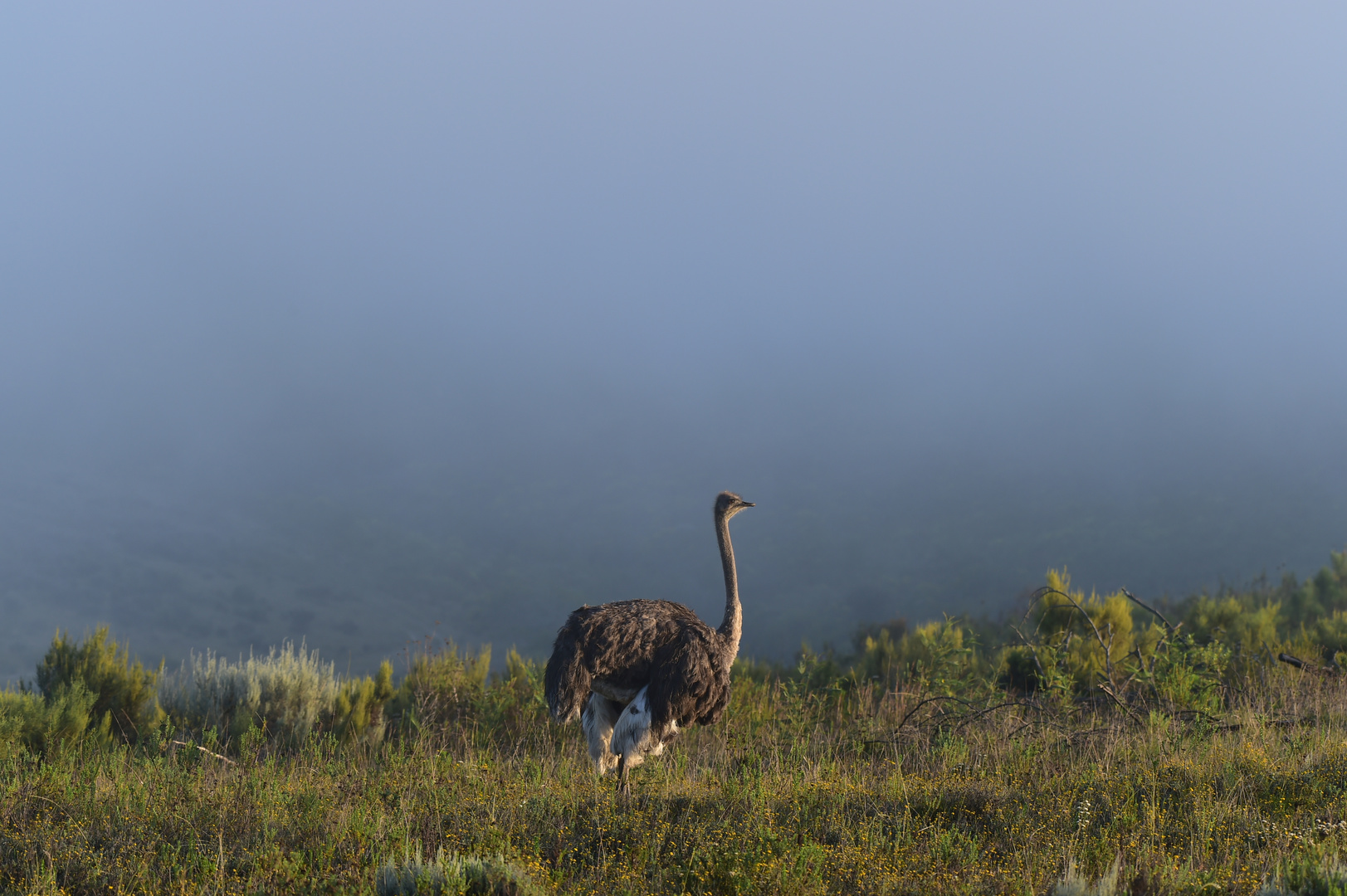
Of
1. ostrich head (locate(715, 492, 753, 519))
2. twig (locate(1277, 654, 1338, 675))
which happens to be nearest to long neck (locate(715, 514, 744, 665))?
ostrich head (locate(715, 492, 753, 519))

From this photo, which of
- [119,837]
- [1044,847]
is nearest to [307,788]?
[119,837]

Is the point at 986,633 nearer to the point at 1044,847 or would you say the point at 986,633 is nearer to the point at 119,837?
the point at 1044,847

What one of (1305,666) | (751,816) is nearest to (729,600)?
(751,816)

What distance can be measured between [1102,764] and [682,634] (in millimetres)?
3665

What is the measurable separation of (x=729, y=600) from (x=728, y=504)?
3.30 ft

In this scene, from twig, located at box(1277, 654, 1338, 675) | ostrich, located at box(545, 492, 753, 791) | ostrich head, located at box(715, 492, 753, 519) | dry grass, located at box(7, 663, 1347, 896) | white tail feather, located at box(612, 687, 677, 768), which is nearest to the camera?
dry grass, located at box(7, 663, 1347, 896)

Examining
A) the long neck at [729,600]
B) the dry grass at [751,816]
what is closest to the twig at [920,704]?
the dry grass at [751,816]

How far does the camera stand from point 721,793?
704cm

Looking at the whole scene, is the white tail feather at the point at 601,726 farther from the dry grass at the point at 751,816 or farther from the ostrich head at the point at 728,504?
the ostrich head at the point at 728,504

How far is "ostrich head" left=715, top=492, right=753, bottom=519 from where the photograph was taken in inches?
384

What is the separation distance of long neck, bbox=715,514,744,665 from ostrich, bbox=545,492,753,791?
0.34 metres

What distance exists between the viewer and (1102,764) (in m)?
7.89

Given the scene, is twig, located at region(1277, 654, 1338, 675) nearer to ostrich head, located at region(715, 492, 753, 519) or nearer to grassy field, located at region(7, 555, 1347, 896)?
grassy field, located at region(7, 555, 1347, 896)

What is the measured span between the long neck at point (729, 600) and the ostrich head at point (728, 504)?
31mm
